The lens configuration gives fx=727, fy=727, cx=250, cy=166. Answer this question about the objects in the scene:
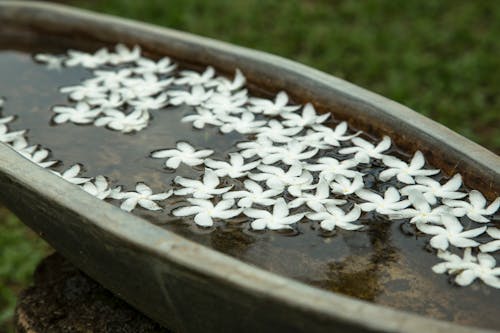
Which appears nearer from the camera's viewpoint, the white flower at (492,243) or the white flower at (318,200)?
the white flower at (492,243)

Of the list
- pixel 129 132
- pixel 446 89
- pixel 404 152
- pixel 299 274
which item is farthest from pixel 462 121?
pixel 299 274

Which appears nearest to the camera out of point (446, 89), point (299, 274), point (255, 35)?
point (299, 274)

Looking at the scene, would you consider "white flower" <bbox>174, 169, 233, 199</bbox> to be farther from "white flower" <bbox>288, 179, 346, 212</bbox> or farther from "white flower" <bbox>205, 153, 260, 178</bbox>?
"white flower" <bbox>288, 179, 346, 212</bbox>

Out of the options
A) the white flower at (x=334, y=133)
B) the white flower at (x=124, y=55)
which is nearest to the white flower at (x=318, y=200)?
the white flower at (x=334, y=133)

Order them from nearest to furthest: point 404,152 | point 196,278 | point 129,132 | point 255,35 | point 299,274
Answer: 1. point 196,278
2. point 299,274
3. point 404,152
4. point 129,132
5. point 255,35

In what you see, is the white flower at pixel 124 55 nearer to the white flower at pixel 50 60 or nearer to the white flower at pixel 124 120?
the white flower at pixel 50 60

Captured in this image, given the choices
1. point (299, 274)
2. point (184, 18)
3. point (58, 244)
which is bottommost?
point (184, 18)

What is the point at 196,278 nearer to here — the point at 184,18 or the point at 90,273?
the point at 90,273
